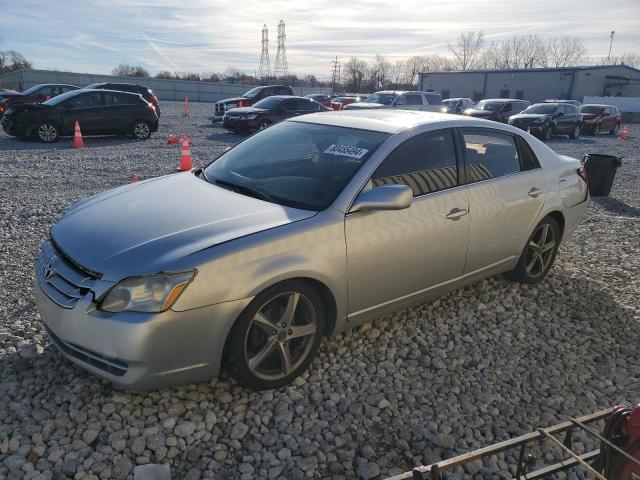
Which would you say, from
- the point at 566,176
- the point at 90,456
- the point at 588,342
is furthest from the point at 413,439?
the point at 566,176

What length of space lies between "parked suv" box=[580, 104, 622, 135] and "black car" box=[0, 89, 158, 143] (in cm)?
2035

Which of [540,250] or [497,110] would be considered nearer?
[540,250]

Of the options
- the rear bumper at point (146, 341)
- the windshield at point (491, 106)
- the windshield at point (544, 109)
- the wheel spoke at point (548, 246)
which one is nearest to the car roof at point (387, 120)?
the wheel spoke at point (548, 246)

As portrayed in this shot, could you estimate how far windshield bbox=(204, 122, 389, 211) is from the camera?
334 cm

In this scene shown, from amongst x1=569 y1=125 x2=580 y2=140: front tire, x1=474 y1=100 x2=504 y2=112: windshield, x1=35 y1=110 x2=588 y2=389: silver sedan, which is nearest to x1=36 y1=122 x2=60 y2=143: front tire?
x1=35 y1=110 x2=588 y2=389: silver sedan

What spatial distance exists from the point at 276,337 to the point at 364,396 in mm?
664

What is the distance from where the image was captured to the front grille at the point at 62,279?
268 cm

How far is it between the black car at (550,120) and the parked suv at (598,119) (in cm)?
275

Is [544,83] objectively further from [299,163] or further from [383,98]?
[299,163]

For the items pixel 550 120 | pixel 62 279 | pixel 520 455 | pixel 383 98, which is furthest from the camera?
pixel 383 98

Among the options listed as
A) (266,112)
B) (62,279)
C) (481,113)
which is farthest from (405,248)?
(481,113)

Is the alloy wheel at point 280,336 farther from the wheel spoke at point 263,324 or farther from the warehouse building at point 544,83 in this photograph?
the warehouse building at point 544,83

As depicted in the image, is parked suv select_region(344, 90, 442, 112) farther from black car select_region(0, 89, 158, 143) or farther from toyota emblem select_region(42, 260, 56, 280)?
toyota emblem select_region(42, 260, 56, 280)

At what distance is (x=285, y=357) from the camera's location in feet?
10.1
